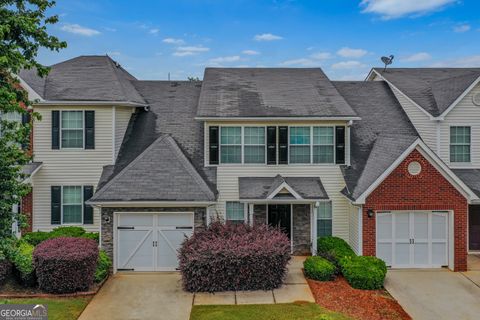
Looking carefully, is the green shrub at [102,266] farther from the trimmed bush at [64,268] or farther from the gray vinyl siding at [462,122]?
the gray vinyl siding at [462,122]

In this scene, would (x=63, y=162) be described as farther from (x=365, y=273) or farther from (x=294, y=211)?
(x=365, y=273)

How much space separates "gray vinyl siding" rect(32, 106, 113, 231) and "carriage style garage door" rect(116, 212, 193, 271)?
2.65 m

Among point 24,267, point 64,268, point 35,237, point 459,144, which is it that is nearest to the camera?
point 64,268

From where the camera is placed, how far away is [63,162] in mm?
16641

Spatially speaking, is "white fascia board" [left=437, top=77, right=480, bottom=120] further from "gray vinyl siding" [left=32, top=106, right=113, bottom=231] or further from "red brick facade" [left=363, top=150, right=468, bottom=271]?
"gray vinyl siding" [left=32, top=106, right=113, bottom=231]

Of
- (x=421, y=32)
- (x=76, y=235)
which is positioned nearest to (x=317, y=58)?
(x=421, y=32)

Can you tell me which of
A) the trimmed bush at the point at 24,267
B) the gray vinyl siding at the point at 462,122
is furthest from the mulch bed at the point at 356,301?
the trimmed bush at the point at 24,267

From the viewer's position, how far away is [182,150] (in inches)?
683

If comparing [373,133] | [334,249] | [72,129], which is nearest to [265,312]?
[334,249]

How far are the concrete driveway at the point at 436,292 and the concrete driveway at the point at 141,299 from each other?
255 inches

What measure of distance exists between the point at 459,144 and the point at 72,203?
54.4ft

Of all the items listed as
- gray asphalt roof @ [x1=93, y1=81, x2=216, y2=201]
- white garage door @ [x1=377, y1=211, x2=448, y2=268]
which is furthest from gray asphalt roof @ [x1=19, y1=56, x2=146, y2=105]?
white garage door @ [x1=377, y1=211, x2=448, y2=268]

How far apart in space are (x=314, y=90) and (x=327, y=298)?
33.2 feet

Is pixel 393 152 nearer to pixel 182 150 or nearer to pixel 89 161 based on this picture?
pixel 182 150
